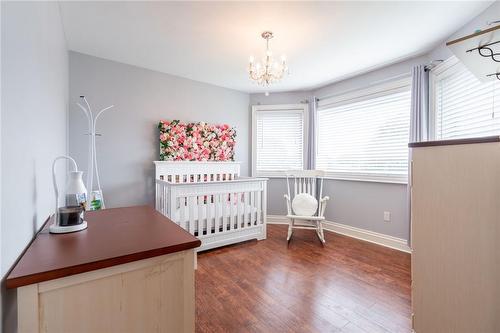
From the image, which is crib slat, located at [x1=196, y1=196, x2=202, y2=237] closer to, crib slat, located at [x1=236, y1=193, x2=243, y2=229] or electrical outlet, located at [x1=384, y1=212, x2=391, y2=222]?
crib slat, located at [x1=236, y1=193, x2=243, y2=229]

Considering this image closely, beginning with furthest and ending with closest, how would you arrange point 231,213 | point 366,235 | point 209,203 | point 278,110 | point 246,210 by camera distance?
point 278,110
point 366,235
point 246,210
point 231,213
point 209,203

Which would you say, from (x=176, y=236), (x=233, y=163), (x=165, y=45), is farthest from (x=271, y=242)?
(x=165, y=45)

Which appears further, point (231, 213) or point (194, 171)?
point (194, 171)

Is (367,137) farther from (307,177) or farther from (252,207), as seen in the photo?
(252,207)

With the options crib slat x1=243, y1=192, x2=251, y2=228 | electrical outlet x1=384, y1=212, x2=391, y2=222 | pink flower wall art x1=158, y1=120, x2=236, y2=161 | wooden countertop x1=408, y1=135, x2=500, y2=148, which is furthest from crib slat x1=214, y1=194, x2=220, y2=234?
electrical outlet x1=384, y1=212, x2=391, y2=222

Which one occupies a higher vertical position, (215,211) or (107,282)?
(107,282)

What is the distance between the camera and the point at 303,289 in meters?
1.87

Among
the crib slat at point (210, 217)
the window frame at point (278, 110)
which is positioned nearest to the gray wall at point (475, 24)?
the window frame at point (278, 110)

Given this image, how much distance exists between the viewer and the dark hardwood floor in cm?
149

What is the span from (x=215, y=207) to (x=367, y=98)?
2589mm

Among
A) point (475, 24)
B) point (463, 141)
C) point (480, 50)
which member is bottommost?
point (463, 141)

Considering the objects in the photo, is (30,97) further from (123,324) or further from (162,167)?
(162,167)

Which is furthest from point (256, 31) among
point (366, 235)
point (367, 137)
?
point (366, 235)

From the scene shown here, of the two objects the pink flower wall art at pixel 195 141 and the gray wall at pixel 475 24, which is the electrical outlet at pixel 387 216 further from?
the pink flower wall art at pixel 195 141
